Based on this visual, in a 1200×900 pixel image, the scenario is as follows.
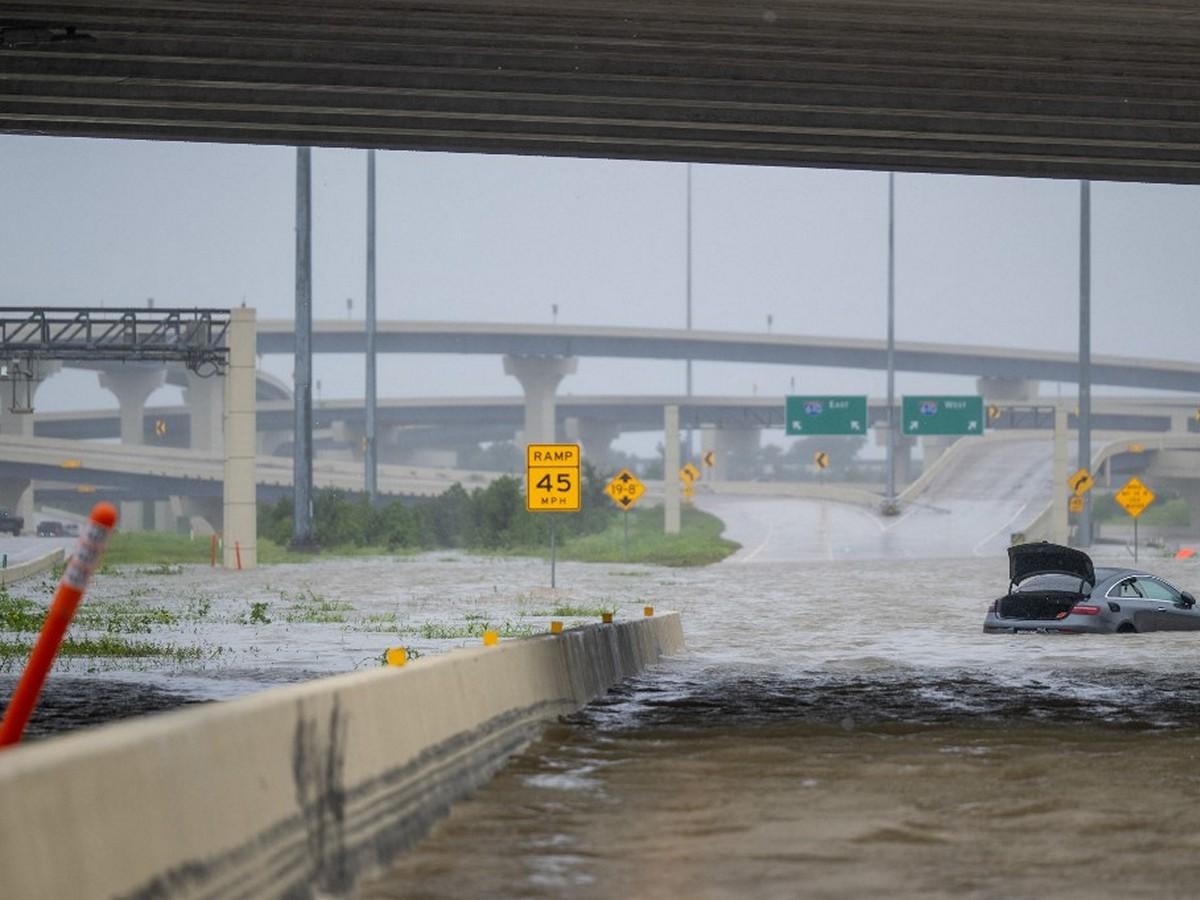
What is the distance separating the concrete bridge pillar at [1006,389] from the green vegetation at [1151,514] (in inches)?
460

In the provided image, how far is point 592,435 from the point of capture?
18500cm

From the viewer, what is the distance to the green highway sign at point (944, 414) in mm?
103875

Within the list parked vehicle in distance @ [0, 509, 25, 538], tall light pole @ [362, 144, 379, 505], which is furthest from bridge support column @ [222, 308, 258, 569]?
parked vehicle in distance @ [0, 509, 25, 538]

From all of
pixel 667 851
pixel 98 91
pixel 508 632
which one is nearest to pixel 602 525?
pixel 508 632

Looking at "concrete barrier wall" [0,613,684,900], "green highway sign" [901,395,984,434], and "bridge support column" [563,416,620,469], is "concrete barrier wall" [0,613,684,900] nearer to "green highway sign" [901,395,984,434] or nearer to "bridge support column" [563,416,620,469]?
"green highway sign" [901,395,984,434]

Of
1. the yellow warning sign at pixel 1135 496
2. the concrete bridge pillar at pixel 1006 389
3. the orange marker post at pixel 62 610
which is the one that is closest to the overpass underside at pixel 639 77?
the orange marker post at pixel 62 610

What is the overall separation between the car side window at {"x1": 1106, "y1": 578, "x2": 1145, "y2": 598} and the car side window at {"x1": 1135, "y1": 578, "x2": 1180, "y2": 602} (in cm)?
12

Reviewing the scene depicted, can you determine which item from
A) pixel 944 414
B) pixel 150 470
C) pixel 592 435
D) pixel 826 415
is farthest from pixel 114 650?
pixel 592 435

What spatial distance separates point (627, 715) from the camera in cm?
1709

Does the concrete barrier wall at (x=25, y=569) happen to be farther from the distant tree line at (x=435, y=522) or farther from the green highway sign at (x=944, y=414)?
the green highway sign at (x=944, y=414)

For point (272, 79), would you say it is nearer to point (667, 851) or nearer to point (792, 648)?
point (792, 648)

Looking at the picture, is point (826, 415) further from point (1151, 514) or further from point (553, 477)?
point (1151, 514)

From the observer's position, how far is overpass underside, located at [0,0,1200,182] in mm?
18406

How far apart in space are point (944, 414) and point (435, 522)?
1101 inches
